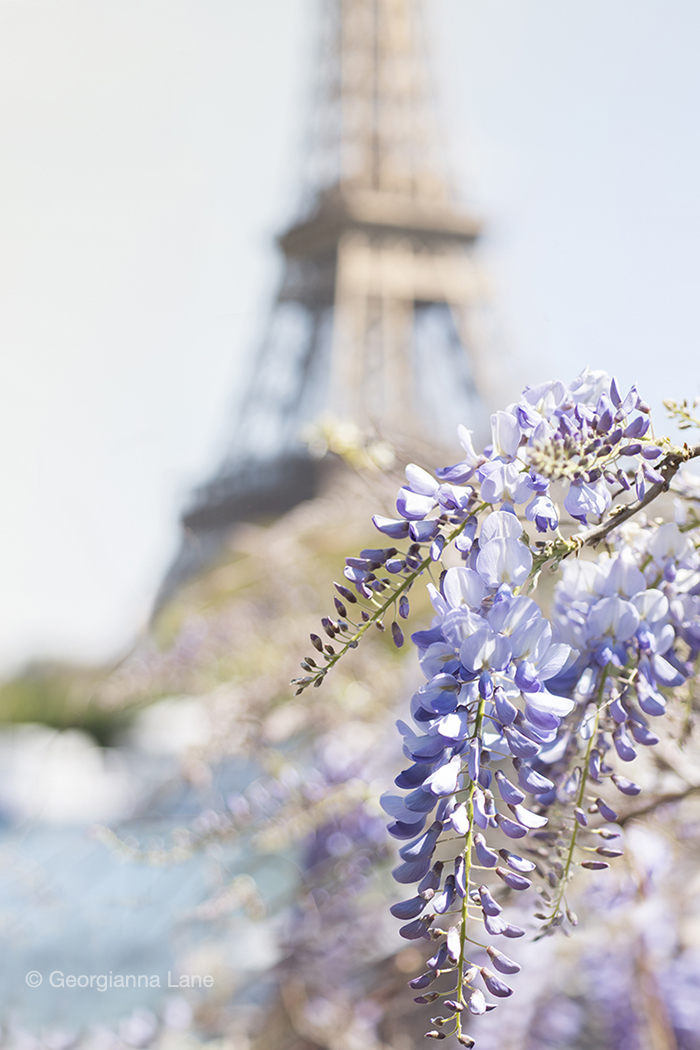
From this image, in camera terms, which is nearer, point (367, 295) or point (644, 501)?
point (644, 501)

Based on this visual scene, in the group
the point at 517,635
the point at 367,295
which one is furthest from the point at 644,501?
the point at 367,295

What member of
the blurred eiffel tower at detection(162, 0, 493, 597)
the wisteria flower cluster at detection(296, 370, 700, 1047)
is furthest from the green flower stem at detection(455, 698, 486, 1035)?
the blurred eiffel tower at detection(162, 0, 493, 597)

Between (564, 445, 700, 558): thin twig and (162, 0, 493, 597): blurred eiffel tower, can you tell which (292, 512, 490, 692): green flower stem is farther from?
(162, 0, 493, 597): blurred eiffel tower

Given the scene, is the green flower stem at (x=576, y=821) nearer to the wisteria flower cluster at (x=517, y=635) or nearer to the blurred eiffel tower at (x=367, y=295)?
the wisteria flower cluster at (x=517, y=635)

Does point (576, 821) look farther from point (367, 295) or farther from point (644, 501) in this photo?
point (367, 295)

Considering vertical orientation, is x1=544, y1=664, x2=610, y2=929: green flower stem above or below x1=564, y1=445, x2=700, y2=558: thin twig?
below
